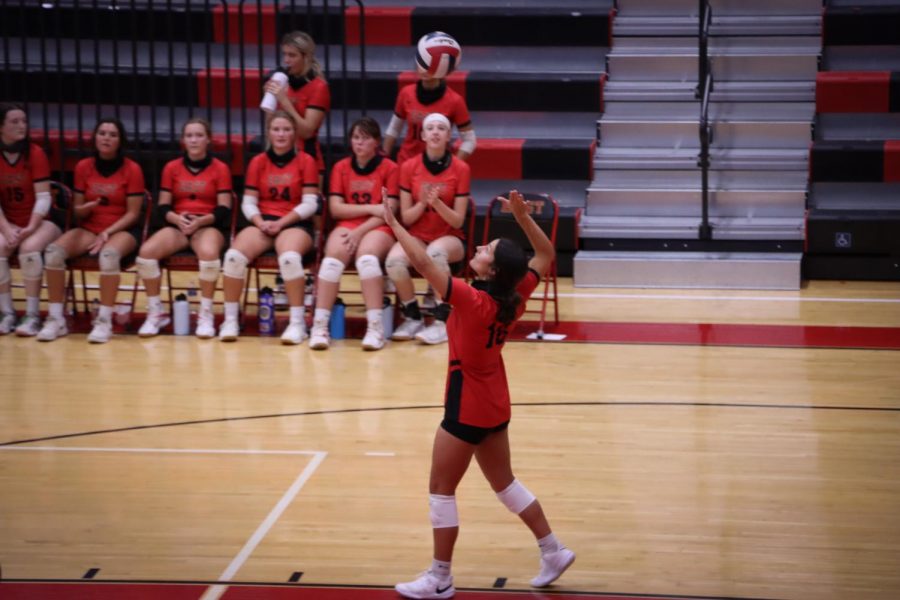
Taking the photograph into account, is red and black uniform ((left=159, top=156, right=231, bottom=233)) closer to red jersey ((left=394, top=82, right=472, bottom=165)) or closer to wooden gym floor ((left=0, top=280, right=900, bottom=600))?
wooden gym floor ((left=0, top=280, right=900, bottom=600))

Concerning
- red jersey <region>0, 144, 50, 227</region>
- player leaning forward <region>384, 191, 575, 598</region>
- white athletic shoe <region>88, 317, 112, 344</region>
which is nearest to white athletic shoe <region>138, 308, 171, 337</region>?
white athletic shoe <region>88, 317, 112, 344</region>

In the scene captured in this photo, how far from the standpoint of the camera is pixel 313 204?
332 inches

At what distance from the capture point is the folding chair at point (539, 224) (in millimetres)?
8630

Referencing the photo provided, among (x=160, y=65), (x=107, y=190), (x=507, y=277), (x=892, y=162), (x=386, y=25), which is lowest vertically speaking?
(x=507, y=277)

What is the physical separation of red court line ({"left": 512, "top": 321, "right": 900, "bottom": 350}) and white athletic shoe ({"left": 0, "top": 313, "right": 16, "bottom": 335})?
11.0 feet

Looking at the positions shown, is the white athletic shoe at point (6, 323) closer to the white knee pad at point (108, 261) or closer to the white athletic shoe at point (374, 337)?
the white knee pad at point (108, 261)

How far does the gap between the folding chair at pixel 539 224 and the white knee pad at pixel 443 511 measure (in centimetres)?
350

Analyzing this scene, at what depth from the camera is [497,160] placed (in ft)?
36.2

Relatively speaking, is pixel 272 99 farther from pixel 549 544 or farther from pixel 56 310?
pixel 549 544

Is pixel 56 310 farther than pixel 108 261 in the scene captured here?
Yes

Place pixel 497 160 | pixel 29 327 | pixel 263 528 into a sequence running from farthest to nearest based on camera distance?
1. pixel 497 160
2. pixel 29 327
3. pixel 263 528

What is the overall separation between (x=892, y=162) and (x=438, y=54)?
13.8ft

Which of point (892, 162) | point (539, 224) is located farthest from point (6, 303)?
point (892, 162)

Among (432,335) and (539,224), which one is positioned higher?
(539,224)
